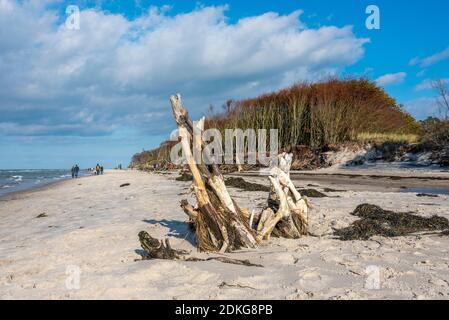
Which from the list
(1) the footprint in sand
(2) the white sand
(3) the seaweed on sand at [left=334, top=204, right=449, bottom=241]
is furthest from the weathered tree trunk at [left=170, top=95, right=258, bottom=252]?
(3) the seaweed on sand at [left=334, top=204, right=449, bottom=241]

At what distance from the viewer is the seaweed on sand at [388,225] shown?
6043mm

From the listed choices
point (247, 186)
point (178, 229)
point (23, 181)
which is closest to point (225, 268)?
point (178, 229)

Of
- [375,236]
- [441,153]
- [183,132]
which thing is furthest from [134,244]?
[441,153]

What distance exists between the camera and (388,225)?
664 centimetres

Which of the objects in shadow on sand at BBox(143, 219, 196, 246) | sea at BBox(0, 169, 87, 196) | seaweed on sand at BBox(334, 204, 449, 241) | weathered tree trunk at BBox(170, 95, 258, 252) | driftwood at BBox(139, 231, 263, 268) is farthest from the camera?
sea at BBox(0, 169, 87, 196)

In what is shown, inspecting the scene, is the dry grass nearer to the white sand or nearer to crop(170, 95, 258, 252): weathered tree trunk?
the white sand

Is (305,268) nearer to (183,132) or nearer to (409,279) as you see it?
(409,279)

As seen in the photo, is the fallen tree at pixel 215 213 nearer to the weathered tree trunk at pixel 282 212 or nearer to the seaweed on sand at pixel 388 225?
the weathered tree trunk at pixel 282 212

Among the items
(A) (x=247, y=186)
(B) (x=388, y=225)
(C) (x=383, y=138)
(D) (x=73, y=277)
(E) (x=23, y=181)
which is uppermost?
(C) (x=383, y=138)

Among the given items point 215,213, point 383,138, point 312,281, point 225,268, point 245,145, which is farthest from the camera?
point 245,145

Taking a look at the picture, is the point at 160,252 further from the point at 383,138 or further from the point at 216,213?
the point at 383,138

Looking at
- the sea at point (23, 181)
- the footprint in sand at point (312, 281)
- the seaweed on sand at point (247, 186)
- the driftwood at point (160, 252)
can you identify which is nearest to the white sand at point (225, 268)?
the footprint in sand at point (312, 281)

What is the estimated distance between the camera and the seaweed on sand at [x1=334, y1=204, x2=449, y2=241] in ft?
19.8
